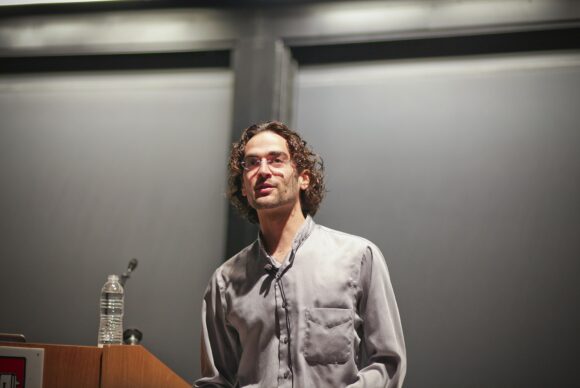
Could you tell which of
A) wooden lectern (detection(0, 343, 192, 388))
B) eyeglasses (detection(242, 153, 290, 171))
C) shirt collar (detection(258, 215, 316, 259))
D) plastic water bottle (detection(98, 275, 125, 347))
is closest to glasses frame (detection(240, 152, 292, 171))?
eyeglasses (detection(242, 153, 290, 171))

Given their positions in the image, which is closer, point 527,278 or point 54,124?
point 527,278

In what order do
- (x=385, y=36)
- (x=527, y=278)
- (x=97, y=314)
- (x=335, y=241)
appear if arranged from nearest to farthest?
1. (x=335, y=241)
2. (x=527, y=278)
3. (x=385, y=36)
4. (x=97, y=314)

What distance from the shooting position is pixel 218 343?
3061 mm

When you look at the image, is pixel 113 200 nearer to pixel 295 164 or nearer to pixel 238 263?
pixel 238 263

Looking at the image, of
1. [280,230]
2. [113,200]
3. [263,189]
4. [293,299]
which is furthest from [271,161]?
[113,200]

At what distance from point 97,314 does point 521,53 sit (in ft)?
8.67

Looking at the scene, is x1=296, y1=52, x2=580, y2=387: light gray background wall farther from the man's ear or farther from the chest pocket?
the chest pocket

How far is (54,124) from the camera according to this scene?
4.65 meters

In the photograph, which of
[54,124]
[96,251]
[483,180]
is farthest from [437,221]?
[54,124]

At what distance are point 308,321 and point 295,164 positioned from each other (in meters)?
0.62

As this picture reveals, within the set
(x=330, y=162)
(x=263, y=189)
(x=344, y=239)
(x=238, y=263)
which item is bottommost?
(x=238, y=263)

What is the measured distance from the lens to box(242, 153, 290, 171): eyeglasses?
119 inches

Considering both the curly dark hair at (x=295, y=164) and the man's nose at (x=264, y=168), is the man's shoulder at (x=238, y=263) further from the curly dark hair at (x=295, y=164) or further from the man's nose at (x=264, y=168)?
the man's nose at (x=264, y=168)

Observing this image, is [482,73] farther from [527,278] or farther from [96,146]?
[96,146]
